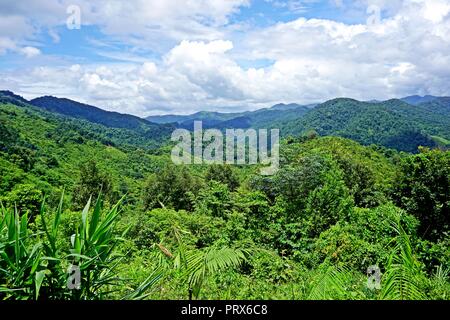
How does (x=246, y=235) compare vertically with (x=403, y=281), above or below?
below

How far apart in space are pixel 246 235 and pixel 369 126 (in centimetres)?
13808

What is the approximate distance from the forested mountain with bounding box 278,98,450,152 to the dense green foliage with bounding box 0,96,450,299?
94103 mm

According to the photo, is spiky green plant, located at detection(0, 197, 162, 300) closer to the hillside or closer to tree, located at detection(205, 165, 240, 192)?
tree, located at detection(205, 165, 240, 192)

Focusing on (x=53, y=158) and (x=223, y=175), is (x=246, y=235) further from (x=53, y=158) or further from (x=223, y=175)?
(x=53, y=158)

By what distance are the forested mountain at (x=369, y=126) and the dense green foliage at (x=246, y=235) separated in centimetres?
9410

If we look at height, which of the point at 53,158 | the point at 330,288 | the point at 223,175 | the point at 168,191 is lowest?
the point at 53,158

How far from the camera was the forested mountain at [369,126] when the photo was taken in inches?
4867

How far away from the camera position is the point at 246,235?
10828 millimetres

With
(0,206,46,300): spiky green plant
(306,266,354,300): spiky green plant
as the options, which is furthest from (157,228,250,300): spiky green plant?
(0,206,46,300): spiky green plant

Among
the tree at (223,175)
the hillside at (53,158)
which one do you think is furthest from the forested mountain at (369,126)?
the tree at (223,175)

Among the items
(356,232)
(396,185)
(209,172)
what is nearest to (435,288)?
(356,232)

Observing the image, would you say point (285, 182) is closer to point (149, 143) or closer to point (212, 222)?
point (212, 222)

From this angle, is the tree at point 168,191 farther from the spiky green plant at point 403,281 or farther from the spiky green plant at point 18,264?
the spiky green plant at point 403,281

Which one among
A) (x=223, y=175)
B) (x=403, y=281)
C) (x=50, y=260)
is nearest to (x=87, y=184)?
(x=223, y=175)
